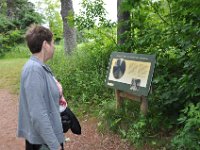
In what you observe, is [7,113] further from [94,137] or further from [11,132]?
[94,137]

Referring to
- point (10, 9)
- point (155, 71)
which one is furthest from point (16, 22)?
point (155, 71)

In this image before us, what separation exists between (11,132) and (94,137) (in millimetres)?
1938

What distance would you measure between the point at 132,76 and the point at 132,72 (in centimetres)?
7

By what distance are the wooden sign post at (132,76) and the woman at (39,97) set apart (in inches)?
92.9

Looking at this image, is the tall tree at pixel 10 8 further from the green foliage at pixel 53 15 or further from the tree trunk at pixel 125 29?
the tree trunk at pixel 125 29

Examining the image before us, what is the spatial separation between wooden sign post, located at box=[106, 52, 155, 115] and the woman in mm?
2360

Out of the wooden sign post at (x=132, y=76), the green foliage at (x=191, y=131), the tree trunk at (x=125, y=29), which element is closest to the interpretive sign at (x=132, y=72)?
the wooden sign post at (x=132, y=76)

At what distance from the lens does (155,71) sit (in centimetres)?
582

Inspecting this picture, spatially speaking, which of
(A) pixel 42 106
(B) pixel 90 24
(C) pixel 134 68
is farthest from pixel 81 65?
(A) pixel 42 106

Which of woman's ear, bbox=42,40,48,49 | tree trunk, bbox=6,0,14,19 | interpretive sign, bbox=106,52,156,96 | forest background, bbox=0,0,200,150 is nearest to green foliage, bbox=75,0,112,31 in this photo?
forest background, bbox=0,0,200,150

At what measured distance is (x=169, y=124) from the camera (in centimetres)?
514

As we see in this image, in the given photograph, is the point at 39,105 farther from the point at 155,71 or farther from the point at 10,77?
the point at 10,77

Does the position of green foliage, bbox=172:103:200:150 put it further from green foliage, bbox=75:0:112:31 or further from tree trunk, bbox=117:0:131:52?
green foliage, bbox=75:0:112:31

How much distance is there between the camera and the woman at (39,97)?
2781mm
